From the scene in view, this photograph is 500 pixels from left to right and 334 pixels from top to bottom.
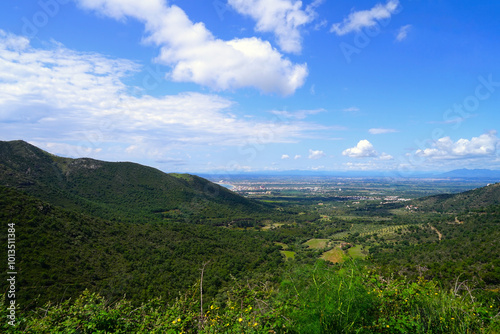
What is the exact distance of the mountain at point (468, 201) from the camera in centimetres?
8769

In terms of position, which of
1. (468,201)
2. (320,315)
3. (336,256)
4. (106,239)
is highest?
(320,315)

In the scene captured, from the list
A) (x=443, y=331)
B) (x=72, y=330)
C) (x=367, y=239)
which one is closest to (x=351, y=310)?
(x=443, y=331)

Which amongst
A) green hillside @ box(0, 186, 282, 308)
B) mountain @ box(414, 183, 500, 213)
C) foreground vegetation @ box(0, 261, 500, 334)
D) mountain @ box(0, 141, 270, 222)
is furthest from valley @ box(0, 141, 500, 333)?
mountain @ box(414, 183, 500, 213)

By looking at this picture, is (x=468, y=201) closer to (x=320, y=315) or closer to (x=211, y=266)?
(x=211, y=266)

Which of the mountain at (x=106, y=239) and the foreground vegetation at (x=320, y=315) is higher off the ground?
the foreground vegetation at (x=320, y=315)

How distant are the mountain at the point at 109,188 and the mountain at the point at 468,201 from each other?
94.9 metres

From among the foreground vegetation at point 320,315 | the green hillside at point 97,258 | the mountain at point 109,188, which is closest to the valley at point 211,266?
the foreground vegetation at point 320,315

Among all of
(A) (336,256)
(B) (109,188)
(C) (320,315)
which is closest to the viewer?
(C) (320,315)

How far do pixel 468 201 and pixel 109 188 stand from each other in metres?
158

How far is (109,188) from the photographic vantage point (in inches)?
3952

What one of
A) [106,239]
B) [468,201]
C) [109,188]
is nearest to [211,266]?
[106,239]

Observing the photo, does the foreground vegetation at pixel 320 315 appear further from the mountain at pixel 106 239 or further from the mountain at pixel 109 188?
the mountain at pixel 109 188

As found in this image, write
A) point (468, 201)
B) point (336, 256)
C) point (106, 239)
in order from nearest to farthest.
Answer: point (336, 256) → point (106, 239) → point (468, 201)

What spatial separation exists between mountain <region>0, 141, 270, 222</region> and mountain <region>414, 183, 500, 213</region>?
9485 cm
